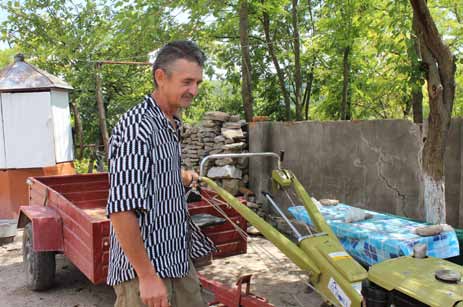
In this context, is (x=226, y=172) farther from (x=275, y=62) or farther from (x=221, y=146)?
(x=275, y=62)

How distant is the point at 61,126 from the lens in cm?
Answer: 941

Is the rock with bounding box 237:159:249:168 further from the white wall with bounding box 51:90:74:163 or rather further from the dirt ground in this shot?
the white wall with bounding box 51:90:74:163

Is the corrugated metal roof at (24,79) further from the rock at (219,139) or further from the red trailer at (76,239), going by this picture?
the red trailer at (76,239)

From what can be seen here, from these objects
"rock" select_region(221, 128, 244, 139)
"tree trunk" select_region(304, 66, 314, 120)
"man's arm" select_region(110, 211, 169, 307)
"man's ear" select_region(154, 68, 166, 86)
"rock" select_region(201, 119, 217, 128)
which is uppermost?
"tree trunk" select_region(304, 66, 314, 120)

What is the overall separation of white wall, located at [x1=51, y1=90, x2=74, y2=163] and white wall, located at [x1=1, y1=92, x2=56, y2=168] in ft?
0.45

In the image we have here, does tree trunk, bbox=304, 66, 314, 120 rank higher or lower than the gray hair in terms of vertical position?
higher

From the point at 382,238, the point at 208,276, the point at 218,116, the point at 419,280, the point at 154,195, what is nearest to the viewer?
the point at 154,195

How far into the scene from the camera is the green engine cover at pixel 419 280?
2117mm

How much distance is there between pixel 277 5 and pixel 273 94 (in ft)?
8.63

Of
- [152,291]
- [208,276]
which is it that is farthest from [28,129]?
[152,291]

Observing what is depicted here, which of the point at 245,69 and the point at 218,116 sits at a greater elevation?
the point at 245,69

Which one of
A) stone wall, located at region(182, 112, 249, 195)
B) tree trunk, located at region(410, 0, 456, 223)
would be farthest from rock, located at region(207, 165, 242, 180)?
tree trunk, located at region(410, 0, 456, 223)

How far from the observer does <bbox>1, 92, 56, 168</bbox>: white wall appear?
29.2ft

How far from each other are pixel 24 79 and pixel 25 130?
0.98m
